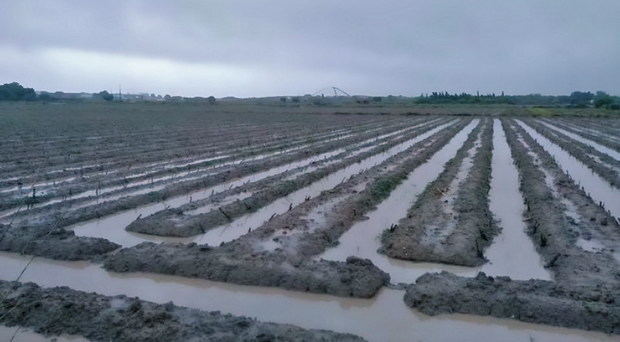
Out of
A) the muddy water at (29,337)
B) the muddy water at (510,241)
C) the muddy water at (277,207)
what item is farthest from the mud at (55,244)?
the muddy water at (510,241)

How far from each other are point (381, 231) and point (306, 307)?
118 inches

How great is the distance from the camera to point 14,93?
71.7 metres

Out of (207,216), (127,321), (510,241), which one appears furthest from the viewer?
(207,216)

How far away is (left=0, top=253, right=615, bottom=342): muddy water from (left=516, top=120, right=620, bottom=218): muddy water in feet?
17.3

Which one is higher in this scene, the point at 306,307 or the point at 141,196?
the point at 141,196

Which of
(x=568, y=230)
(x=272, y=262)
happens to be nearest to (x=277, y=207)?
(x=272, y=262)

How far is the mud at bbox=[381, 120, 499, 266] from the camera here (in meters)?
7.02

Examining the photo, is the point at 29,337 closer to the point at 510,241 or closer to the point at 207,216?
the point at 207,216

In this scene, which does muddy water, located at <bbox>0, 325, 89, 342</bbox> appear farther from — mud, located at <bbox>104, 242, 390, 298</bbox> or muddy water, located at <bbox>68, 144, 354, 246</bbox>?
muddy water, located at <bbox>68, 144, 354, 246</bbox>

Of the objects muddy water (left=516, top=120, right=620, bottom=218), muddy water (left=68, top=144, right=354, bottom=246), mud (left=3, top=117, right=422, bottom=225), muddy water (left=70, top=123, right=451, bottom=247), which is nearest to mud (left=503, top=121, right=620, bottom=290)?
muddy water (left=516, top=120, right=620, bottom=218)

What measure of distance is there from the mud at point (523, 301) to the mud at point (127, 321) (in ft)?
4.31

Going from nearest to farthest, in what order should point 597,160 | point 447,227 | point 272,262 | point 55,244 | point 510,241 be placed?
point 272,262 < point 55,244 < point 510,241 < point 447,227 < point 597,160

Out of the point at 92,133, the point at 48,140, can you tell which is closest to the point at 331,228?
the point at 48,140

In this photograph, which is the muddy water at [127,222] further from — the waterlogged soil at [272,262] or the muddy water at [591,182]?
the muddy water at [591,182]
